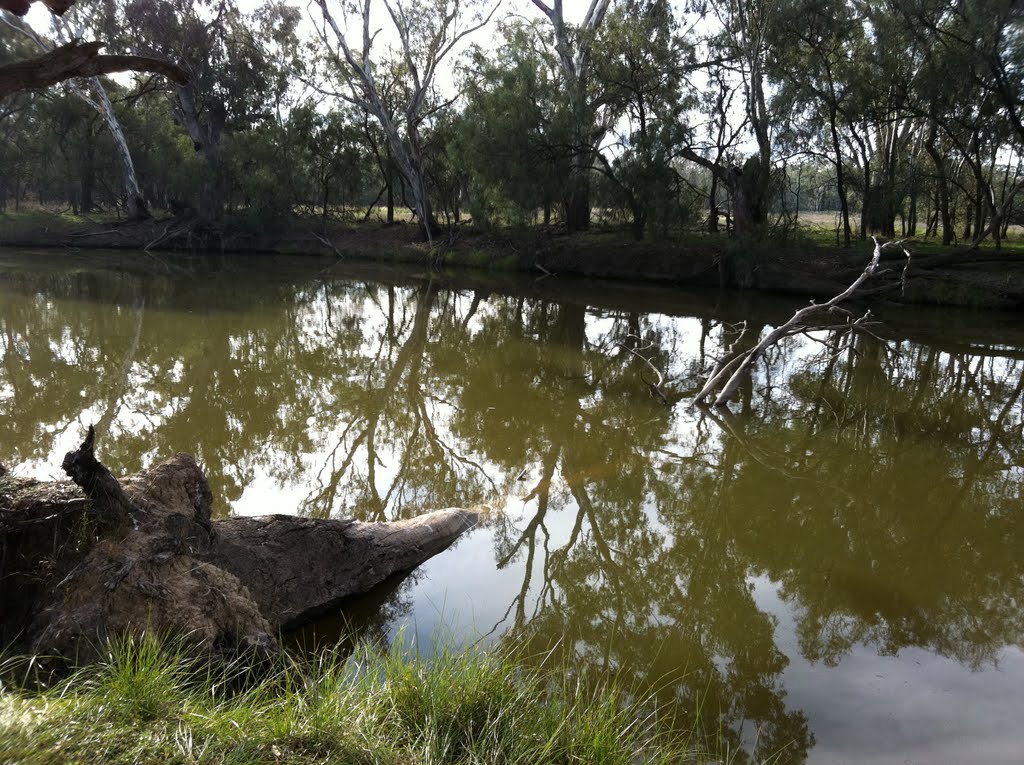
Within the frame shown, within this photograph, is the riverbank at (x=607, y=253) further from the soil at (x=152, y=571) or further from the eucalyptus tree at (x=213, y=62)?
the soil at (x=152, y=571)

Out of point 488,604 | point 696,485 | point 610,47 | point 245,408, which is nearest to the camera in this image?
point 488,604

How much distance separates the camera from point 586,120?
19.7 metres

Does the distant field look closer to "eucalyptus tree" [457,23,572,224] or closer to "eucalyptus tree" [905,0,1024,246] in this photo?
"eucalyptus tree" [905,0,1024,246]

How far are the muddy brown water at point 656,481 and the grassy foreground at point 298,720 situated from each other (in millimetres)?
510

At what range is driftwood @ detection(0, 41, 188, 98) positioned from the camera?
3578 mm

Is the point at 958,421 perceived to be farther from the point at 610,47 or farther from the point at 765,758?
the point at 610,47

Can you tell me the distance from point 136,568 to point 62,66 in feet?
8.20

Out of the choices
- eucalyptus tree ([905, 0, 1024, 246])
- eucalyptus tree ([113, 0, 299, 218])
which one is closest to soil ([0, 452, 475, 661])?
eucalyptus tree ([905, 0, 1024, 246])

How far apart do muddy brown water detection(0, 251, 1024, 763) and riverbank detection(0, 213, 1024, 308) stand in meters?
2.66

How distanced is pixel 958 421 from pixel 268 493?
6930 millimetres

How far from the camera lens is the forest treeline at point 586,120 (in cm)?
1688

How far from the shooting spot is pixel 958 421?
25.9ft

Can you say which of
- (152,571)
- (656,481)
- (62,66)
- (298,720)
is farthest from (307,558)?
(656,481)

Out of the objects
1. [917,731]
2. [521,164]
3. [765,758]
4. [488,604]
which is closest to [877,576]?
[917,731]
